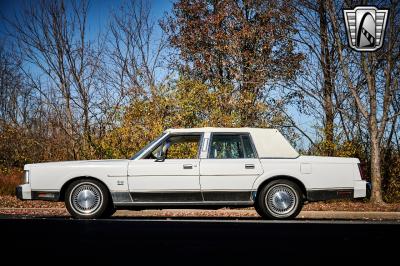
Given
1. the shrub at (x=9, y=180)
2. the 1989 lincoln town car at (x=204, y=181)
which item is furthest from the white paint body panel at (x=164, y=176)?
the shrub at (x=9, y=180)

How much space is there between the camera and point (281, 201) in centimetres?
959

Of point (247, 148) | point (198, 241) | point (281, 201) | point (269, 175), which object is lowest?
point (198, 241)

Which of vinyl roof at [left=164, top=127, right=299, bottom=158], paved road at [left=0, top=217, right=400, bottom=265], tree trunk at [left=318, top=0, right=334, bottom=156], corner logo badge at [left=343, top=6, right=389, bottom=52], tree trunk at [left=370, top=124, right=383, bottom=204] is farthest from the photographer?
tree trunk at [left=318, top=0, right=334, bottom=156]

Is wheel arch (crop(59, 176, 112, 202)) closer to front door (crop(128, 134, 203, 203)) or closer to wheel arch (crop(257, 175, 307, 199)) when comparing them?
front door (crop(128, 134, 203, 203))

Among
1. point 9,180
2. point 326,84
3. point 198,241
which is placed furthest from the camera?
point 9,180

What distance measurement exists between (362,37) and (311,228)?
300 inches

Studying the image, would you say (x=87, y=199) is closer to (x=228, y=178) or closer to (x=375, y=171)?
(x=228, y=178)

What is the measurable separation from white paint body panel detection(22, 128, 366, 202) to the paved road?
920 mm

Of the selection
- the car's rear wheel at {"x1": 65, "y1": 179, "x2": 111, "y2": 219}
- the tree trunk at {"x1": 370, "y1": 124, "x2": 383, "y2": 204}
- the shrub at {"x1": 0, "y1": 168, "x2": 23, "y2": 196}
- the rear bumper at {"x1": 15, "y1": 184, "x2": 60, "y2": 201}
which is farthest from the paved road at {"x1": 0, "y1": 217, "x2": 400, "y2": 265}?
the shrub at {"x1": 0, "y1": 168, "x2": 23, "y2": 196}

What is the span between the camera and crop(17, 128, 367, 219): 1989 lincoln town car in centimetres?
957

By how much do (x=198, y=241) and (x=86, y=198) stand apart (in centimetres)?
373

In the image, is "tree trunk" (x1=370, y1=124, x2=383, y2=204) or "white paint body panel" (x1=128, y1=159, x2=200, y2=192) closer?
"white paint body panel" (x1=128, y1=159, x2=200, y2=192)

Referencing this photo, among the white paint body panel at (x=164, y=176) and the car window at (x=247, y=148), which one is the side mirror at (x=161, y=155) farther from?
the car window at (x=247, y=148)

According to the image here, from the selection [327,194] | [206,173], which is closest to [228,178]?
[206,173]
